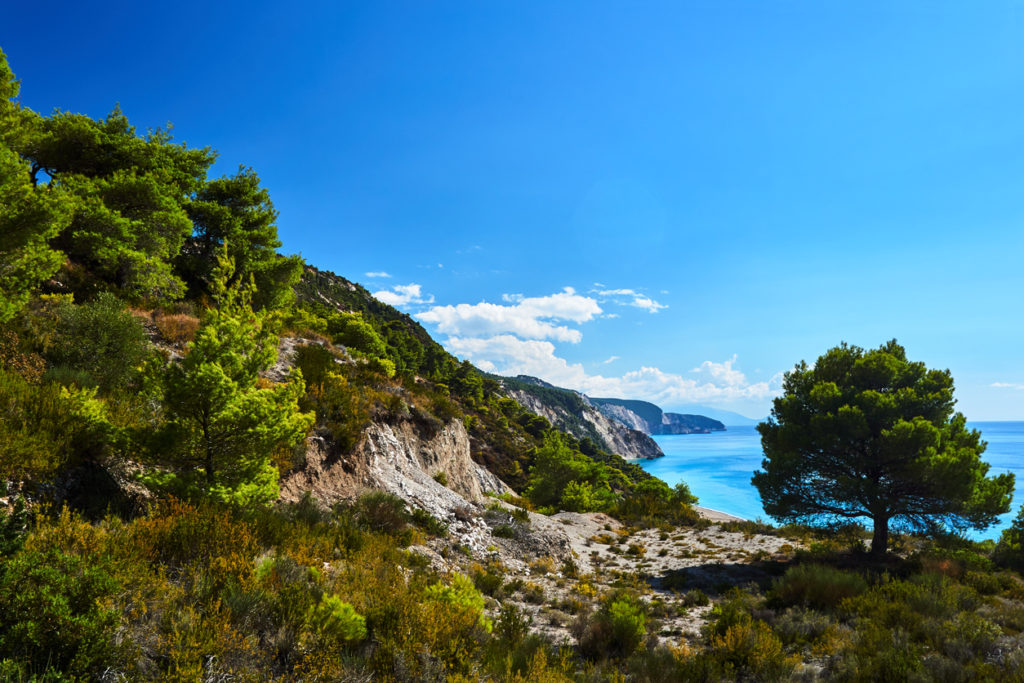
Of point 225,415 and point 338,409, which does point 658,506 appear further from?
point 225,415

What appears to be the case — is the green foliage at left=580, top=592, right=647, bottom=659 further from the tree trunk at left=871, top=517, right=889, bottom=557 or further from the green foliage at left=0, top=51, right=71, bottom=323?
the green foliage at left=0, top=51, right=71, bottom=323

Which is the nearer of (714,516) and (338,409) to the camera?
(338,409)

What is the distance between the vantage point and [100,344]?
927 centimetres

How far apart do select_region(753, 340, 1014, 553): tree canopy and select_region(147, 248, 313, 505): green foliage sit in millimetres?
16860

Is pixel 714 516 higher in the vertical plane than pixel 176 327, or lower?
lower

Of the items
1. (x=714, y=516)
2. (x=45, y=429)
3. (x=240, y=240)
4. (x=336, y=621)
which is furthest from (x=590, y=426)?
(x=45, y=429)

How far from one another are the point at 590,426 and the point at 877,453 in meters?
134

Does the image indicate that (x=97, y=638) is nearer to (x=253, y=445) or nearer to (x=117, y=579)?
(x=117, y=579)

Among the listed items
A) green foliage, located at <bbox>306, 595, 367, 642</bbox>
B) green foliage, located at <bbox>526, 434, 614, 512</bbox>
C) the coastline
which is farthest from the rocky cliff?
green foliage, located at <bbox>306, 595, 367, 642</bbox>

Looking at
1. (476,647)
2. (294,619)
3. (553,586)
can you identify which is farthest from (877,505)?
(294,619)

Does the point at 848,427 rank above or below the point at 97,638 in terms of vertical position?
above

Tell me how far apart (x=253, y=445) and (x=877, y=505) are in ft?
61.7

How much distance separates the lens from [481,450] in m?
40.3

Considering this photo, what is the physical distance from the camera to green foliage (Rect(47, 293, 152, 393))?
8922 mm
